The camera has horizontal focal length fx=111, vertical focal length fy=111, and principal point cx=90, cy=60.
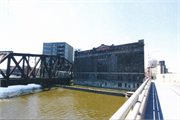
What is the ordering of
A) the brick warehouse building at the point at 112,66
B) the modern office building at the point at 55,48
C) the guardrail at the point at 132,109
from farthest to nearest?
the modern office building at the point at 55,48, the brick warehouse building at the point at 112,66, the guardrail at the point at 132,109

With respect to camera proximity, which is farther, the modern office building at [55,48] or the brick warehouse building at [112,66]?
the modern office building at [55,48]

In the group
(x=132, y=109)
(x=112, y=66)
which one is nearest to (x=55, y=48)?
(x=112, y=66)

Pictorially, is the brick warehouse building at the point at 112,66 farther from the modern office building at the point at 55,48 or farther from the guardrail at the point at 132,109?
the guardrail at the point at 132,109

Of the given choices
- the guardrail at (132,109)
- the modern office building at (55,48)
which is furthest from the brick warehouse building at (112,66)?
the guardrail at (132,109)

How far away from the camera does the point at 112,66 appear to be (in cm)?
4403

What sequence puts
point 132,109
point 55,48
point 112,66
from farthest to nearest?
point 55,48, point 112,66, point 132,109

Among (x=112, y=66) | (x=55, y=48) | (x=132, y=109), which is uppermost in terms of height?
(x=55, y=48)

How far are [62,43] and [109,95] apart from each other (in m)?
67.1

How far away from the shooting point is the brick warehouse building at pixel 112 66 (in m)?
38.2

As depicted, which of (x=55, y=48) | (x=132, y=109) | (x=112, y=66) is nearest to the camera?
(x=132, y=109)

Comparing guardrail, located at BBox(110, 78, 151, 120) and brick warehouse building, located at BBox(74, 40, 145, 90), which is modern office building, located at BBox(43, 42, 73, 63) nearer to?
brick warehouse building, located at BBox(74, 40, 145, 90)

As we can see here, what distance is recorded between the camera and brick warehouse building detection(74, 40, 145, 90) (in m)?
38.2

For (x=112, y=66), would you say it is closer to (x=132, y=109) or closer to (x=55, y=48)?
(x=132, y=109)

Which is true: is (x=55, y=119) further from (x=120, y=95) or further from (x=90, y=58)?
(x=90, y=58)
